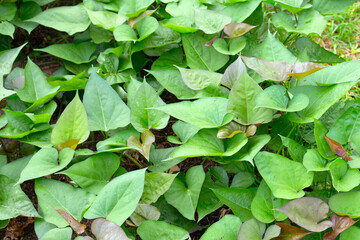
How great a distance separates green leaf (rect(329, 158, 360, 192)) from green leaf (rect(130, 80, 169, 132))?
667mm

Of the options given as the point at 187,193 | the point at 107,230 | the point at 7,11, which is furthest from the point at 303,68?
the point at 7,11

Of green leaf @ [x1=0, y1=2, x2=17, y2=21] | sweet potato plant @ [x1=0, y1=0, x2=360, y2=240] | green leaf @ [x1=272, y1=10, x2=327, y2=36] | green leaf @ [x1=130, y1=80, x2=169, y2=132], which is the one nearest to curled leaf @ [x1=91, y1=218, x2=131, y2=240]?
sweet potato plant @ [x1=0, y1=0, x2=360, y2=240]

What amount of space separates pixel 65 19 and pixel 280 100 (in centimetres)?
132

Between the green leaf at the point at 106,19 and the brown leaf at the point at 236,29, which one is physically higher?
the brown leaf at the point at 236,29

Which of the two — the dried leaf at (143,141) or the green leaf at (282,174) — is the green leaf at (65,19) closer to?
the dried leaf at (143,141)

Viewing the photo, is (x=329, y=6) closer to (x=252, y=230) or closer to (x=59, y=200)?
(x=252, y=230)

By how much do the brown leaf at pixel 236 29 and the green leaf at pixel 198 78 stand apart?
0.23m

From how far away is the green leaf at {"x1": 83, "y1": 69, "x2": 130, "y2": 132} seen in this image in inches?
65.1

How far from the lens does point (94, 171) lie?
5.02ft

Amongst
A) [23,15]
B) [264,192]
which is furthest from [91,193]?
[23,15]

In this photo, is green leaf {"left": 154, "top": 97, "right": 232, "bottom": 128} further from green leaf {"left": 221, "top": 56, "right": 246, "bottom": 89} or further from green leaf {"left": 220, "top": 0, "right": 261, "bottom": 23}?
green leaf {"left": 220, "top": 0, "right": 261, "bottom": 23}

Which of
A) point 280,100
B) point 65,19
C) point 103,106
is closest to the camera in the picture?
point 280,100

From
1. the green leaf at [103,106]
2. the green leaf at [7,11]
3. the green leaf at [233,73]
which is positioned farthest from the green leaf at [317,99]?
the green leaf at [7,11]

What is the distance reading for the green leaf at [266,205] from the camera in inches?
51.7
